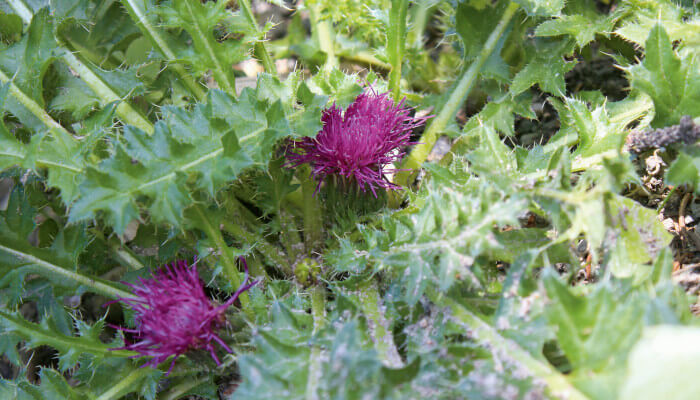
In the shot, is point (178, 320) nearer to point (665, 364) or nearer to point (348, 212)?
point (348, 212)

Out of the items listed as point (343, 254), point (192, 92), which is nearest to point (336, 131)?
point (343, 254)

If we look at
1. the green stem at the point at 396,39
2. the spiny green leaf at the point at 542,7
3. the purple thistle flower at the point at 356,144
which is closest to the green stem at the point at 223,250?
the purple thistle flower at the point at 356,144

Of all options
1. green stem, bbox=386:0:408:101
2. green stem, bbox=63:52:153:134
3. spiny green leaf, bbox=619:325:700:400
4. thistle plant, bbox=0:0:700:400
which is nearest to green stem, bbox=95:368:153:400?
thistle plant, bbox=0:0:700:400

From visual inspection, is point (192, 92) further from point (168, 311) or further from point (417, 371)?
point (417, 371)

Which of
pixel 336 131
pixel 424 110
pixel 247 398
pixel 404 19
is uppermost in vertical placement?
pixel 404 19

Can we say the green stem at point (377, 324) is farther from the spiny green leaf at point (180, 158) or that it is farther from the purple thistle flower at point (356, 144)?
the spiny green leaf at point (180, 158)

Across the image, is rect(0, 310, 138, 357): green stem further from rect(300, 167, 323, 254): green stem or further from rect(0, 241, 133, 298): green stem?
rect(300, 167, 323, 254): green stem
